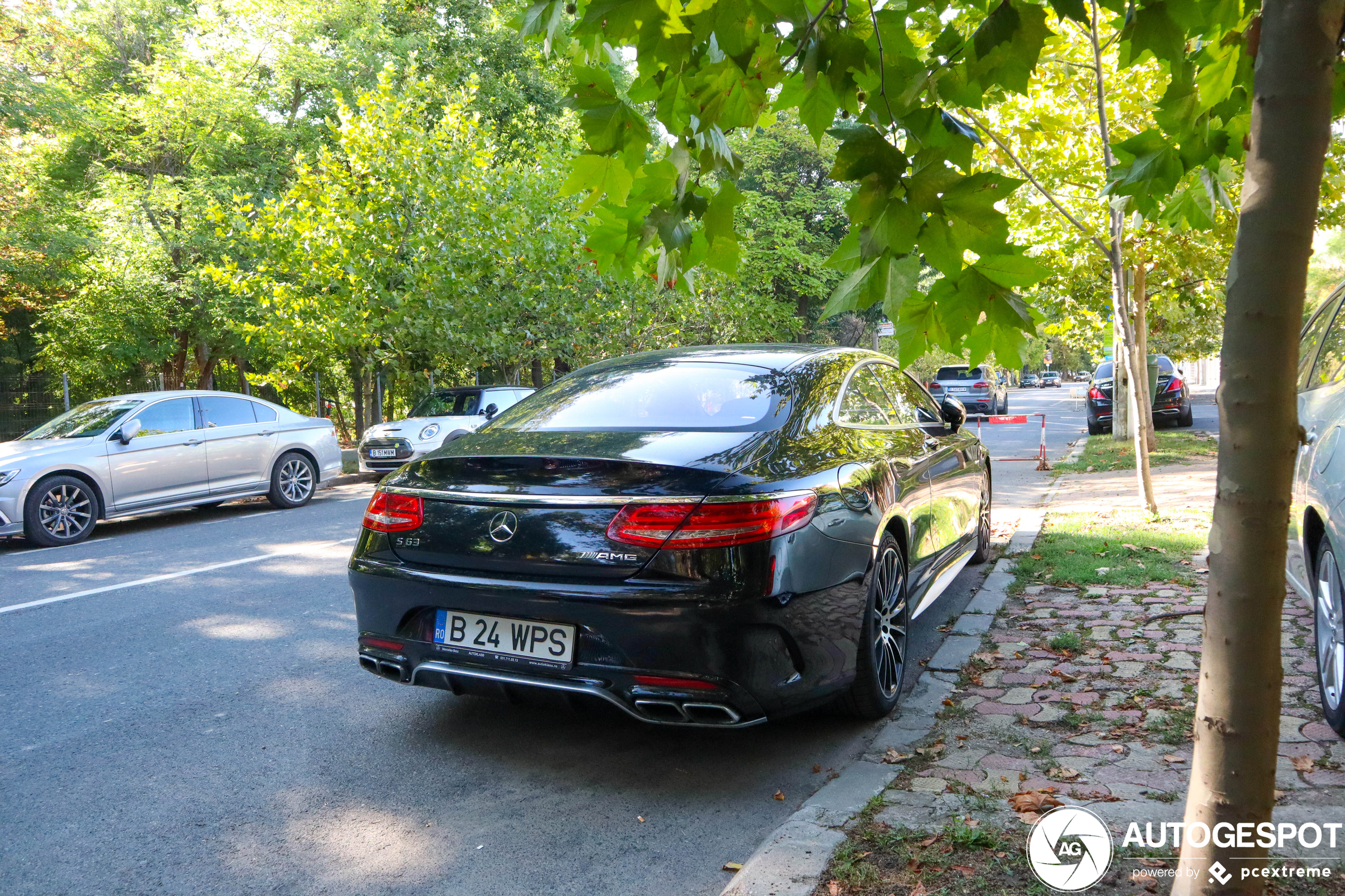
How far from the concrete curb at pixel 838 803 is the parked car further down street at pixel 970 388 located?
26.4 metres

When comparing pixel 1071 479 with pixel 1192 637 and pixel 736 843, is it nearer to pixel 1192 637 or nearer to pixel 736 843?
pixel 1192 637

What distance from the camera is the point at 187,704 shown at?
14.9 feet

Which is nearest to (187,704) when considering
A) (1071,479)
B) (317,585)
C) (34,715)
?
(34,715)

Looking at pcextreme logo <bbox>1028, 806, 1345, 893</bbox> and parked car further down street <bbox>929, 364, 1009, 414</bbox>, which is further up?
parked car further down street <bbox>929, 364, 1009, 414</bbox>

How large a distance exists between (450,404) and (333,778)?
13195 mm

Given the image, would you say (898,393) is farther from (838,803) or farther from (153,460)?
(153,460)

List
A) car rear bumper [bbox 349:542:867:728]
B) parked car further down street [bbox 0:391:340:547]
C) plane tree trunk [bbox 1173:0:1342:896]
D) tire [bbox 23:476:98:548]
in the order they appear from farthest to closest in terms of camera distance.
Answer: parked car further down street [bbox 0:391:340:547]
tire [bbox 23:476:98:548]
car rear bumper [bbox 349:542:867:728]
plane tree trunk [bbox 1173:0:1342:896]

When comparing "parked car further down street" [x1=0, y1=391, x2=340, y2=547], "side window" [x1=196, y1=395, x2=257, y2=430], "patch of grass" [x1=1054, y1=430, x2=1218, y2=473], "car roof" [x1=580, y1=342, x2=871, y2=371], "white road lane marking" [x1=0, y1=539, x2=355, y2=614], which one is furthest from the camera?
"patch of grass" [x1=1054, y1=430, x2=1218, y2=473]

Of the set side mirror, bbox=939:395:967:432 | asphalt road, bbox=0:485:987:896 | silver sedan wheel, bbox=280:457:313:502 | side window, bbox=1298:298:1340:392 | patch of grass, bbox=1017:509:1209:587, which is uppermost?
side window, bbox=1298:298:1340:392

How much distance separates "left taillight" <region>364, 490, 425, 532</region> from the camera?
377cm

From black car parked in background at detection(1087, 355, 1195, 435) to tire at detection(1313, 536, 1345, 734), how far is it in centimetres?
1805

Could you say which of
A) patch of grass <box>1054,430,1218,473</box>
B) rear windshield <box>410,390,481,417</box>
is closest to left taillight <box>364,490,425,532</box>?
patch of grass <box>1054,430,1218,473</box>

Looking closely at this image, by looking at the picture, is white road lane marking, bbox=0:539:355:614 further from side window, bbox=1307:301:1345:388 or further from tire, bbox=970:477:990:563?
side window, bbox=1307:301:1345:388

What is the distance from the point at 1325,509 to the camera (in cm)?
370
